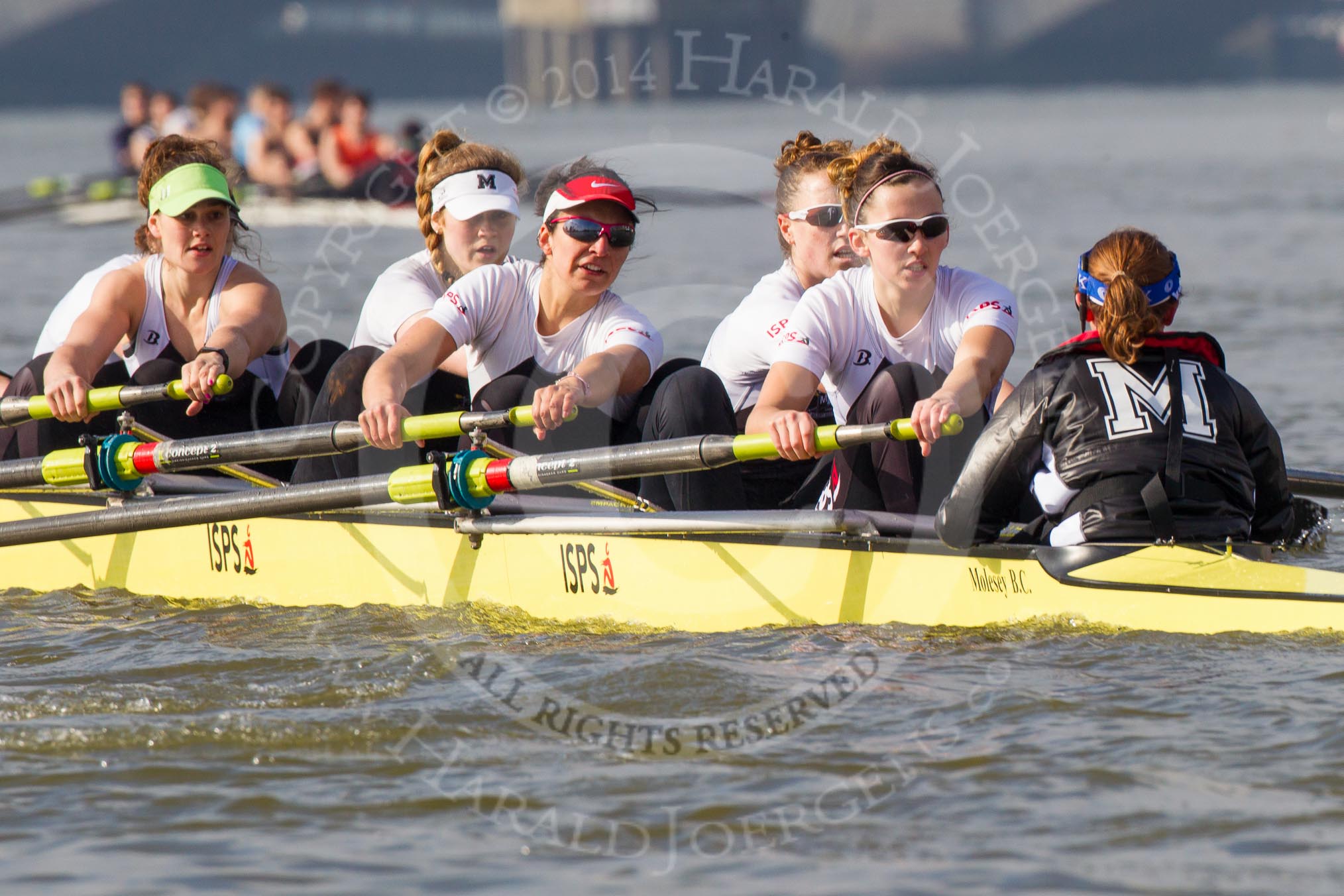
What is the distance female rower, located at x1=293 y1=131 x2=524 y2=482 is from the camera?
579cm

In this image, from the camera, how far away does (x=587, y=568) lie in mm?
5156

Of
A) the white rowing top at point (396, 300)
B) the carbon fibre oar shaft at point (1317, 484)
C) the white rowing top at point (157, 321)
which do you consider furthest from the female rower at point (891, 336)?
the white rowing top at point (157, 321)

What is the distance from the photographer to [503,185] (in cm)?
609

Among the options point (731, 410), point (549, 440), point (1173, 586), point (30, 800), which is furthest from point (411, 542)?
point (1173, 586)

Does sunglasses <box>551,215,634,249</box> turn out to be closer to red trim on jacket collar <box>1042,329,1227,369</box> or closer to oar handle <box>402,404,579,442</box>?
oar handle <box>402,404,579,442</box>

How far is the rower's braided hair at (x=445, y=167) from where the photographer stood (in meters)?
6.04

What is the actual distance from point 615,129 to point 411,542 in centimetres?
4528

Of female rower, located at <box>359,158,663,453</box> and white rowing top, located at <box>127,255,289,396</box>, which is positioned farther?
white rowing top, located at <box>127,255,289,396</box>

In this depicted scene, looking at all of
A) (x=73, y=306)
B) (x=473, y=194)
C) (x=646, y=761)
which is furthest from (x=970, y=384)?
(x=73, y=306)

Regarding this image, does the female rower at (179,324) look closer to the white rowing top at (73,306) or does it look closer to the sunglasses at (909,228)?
the white rowing top at (73,306)

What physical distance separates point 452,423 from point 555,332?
0.54m

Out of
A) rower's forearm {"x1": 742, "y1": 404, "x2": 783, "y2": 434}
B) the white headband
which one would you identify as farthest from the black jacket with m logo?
the white headband

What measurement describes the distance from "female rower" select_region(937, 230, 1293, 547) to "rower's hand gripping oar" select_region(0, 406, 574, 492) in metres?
1.46

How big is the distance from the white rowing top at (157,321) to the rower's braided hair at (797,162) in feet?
6.26
